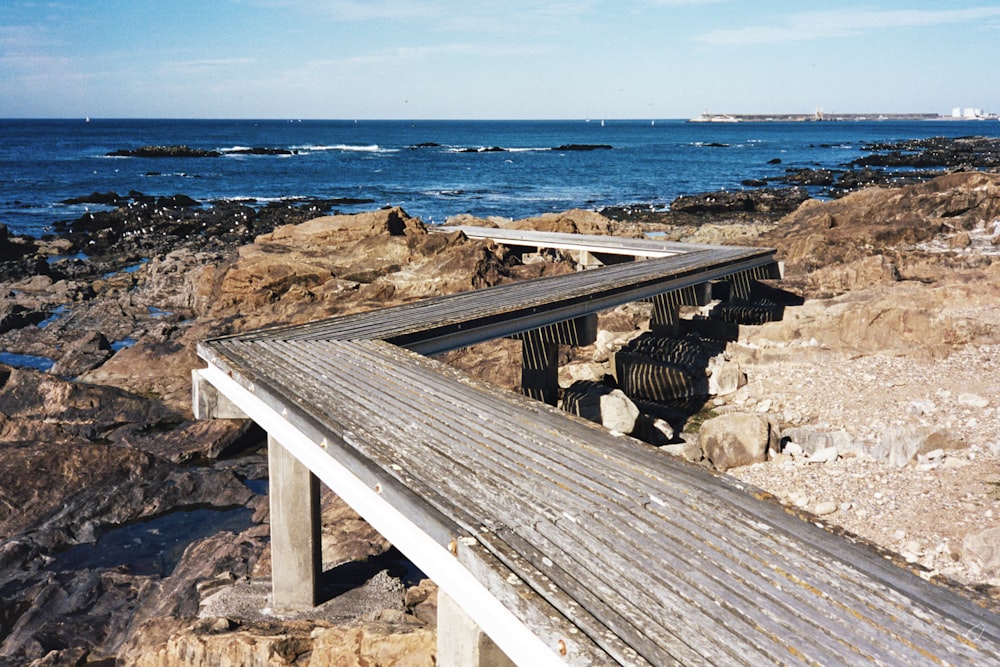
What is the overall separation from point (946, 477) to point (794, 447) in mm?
1920

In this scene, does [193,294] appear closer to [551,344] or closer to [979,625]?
[551,344]

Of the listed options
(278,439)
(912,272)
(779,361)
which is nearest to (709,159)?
(912,272)

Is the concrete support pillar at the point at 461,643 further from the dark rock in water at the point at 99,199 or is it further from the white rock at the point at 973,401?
the dark rock in water at the point at 99,199

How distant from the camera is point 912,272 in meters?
20.2

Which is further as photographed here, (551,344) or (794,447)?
(551,344)

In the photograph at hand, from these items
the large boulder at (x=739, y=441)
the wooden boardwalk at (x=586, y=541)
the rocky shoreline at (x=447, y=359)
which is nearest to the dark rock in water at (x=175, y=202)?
the rocky shoreline at (x=447, y=359)

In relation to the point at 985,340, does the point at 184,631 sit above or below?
below

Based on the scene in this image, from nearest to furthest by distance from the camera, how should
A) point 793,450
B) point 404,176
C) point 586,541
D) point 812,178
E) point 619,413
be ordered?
point 586,541
point 793,450
point 619,413
point 812,178
point 404,176

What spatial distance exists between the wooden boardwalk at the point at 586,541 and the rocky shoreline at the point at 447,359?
848mm

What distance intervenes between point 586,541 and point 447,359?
35.3ft

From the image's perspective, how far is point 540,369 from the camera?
13312 mm

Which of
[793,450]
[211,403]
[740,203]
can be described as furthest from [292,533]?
[740,203]

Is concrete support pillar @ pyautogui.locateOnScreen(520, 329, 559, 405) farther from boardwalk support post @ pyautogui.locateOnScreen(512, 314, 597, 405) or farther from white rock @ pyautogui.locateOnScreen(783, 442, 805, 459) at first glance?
white rock @ pyautogui.locateOnScreen(783, 442, 805, 459)

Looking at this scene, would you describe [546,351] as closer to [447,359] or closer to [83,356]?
[447,359]
